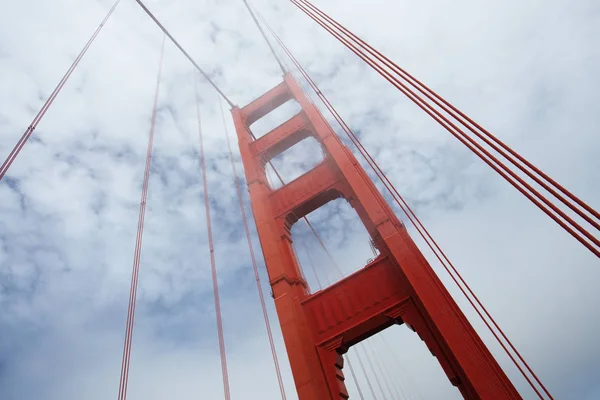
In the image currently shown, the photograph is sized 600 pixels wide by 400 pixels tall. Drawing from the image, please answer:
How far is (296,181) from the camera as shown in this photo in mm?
10305

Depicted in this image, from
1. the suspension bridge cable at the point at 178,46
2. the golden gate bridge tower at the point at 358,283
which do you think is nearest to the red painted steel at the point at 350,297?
the golden gate bridge tower at the point at 358,283

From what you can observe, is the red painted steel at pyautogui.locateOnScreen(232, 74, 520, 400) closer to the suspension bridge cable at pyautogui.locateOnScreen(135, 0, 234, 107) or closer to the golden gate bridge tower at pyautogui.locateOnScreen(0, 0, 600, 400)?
the golden gate bridge tower at pyautogui.locateOnScreen(0, 0, 600, 400)

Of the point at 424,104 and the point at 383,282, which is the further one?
the point at 383,282

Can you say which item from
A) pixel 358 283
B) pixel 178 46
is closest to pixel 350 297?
pixel 358 283

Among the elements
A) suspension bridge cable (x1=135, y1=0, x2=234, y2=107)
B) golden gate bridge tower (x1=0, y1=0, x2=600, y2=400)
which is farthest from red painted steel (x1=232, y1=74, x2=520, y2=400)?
suspension bridge cable (x1=135, y1=0, x2=234, y2=107)

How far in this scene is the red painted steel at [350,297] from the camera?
592 cm

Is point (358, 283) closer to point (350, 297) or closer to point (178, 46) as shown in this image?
point (350, 297)

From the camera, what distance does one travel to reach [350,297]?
7742 mm

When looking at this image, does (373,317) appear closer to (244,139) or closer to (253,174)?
(253,174)

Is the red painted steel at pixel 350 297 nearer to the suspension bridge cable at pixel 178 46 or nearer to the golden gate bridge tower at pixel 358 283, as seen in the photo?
the golden gate bridge tower at pixel 358 283

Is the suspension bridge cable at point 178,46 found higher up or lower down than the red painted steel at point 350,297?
higher up

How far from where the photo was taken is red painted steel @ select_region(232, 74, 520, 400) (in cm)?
592

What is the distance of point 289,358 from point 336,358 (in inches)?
41.9

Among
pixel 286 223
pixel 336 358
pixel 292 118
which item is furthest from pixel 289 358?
pixel 292 118
